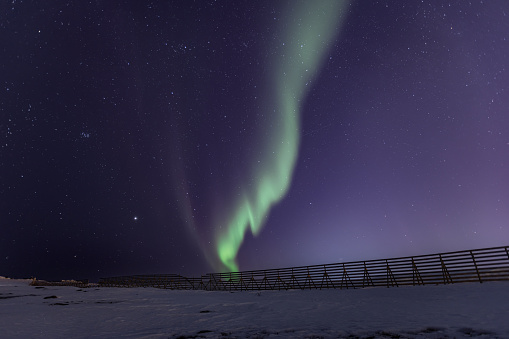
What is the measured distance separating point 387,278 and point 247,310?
937cm

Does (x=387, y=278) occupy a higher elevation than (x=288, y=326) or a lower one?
higher

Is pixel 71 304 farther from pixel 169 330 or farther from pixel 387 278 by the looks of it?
pixel 387 278

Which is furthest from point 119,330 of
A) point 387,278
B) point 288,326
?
point 387,278

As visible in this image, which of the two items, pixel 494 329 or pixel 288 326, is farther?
pixel 288 326

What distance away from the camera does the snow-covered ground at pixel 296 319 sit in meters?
7.66

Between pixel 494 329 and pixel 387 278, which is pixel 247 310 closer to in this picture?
pixel 494 329

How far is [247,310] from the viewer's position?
40.5 ft

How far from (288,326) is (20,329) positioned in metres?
8.07

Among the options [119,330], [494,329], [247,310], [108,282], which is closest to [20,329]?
[119,330]

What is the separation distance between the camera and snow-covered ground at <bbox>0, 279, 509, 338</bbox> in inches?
302

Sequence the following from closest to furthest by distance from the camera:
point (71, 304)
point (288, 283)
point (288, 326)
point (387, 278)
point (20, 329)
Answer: point (288, 326) → point (20, 329) → point (71, 304) → point (387, 278) → point (288, 283)

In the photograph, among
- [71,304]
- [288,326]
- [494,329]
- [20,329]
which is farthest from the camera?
[71,304]

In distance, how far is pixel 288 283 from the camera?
2283cm

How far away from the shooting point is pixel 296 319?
9930 millimetres
